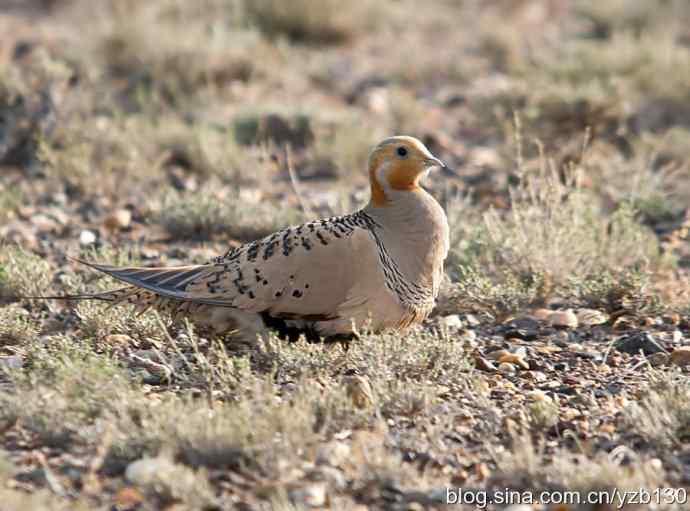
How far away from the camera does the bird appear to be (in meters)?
4.50

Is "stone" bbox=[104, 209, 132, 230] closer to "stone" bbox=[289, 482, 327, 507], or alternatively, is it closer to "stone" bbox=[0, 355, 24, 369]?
"stone" bbox=[0, 355, 24, 369]

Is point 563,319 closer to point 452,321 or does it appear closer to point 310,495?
point 452,321

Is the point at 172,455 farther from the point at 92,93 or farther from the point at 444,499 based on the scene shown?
the point at 92,93

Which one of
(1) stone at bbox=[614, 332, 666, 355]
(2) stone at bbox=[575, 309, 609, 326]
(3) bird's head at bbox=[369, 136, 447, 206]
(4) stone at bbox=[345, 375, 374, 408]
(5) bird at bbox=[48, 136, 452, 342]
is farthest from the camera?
(2) stone at bbox=[575, 309, 609, 326]

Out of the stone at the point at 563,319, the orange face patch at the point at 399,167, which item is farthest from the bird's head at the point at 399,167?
the stone at the point at 563,319

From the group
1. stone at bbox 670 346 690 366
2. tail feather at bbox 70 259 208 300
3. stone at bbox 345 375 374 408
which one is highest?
tail feather at bbox 70 259 208 300

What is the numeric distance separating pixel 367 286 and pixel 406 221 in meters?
0.40

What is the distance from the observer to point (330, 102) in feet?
32.7

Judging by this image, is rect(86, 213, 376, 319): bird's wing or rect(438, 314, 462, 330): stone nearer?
rect(86, 213, 376, 319): bird's wing

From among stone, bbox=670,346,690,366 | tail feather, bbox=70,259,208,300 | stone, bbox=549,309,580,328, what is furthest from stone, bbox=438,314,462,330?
tail feather, bbox=70,259,208,300

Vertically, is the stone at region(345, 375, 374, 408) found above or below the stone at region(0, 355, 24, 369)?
above

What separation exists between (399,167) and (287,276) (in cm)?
72

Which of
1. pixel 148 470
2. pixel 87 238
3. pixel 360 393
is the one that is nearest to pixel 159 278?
pixel 360 393

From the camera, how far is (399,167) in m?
4.82
